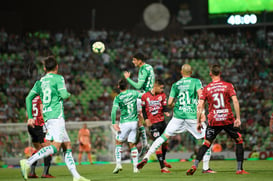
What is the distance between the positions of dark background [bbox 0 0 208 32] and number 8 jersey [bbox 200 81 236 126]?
67.7ft

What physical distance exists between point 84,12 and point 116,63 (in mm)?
5260

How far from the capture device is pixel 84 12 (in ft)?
98.9

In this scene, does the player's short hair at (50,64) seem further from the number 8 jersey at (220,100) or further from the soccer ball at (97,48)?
the soccer ball at (97,48)

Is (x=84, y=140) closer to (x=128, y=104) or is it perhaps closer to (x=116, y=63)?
(x=116, y=63)

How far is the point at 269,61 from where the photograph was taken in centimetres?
2636

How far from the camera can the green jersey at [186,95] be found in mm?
10594

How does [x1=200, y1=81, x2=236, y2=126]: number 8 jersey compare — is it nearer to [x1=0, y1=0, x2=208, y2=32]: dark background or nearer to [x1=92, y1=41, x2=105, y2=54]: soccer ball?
[x1=92, y1=41, x2=105, y2=54]: soccer ball

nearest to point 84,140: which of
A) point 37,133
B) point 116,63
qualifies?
point 116,63

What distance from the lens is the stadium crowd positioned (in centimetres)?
2377

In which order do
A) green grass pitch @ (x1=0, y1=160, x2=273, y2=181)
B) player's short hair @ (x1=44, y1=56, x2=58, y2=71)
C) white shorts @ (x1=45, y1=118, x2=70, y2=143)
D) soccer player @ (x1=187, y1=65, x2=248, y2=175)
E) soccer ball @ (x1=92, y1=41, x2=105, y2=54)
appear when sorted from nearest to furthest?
white shorts @ (x1=45, y1=118, x2=70, y2=143), player's short hair @ (x1=44, y1=56, x2=58, y2=71), green grass pitch @ (x1=0, y1=160, x2=273, y2=181), soccer player @ (x1=187, y1=65, x2=248, y2=175), soccer ball @ (x1=92, y1=41, x2=105, y2=54)

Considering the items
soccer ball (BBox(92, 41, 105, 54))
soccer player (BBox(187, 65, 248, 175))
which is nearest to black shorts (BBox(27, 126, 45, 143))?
soccer player (BBox(187, 65, 248, 175))

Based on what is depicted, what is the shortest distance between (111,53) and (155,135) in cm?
1549

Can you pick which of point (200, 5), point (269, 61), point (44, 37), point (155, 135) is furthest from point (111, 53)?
point (155, 135)

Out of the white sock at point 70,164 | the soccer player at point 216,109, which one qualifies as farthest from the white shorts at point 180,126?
the white sock at point 70,164
